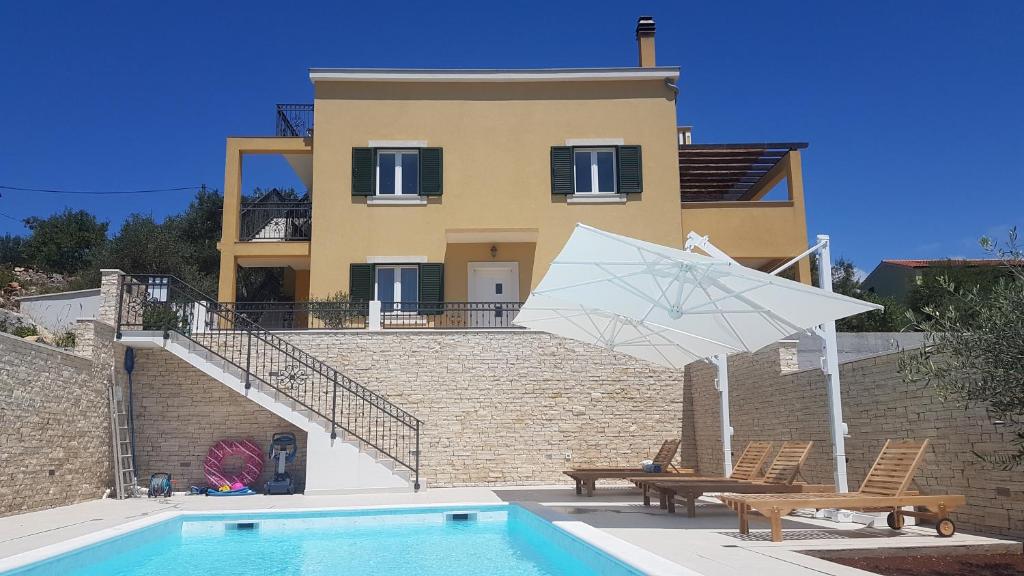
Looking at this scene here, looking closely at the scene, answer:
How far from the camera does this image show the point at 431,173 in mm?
17859

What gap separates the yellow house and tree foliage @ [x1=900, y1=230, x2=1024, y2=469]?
11672 mm

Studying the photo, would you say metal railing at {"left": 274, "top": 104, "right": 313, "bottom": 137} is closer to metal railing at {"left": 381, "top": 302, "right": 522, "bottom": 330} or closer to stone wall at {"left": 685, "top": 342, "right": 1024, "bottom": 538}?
→ metal railing at {"left": 381, "top": 302, "right": 522, "bottom": 330}

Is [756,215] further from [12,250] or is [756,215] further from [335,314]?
[12,250]

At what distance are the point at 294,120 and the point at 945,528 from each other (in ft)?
56.8

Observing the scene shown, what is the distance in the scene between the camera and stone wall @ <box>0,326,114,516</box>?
9.46m

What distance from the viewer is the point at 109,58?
22719 mm

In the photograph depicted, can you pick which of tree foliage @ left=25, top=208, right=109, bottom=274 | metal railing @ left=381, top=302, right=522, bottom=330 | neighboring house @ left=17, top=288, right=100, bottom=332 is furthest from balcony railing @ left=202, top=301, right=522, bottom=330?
tree foliage @ left=25, top=208, right=109, bottom=274

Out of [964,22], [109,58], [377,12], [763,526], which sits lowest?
[763,526]

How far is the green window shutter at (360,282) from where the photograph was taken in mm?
17219

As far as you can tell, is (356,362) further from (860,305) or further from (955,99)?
(955,99)

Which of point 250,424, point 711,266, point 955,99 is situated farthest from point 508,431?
point 955,99

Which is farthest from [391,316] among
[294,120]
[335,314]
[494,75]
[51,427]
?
[51,427]

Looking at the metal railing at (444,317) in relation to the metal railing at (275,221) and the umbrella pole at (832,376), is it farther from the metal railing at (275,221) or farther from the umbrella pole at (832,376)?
the umbrella pole at (832,376)

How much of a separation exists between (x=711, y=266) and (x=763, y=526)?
3.04 meters
